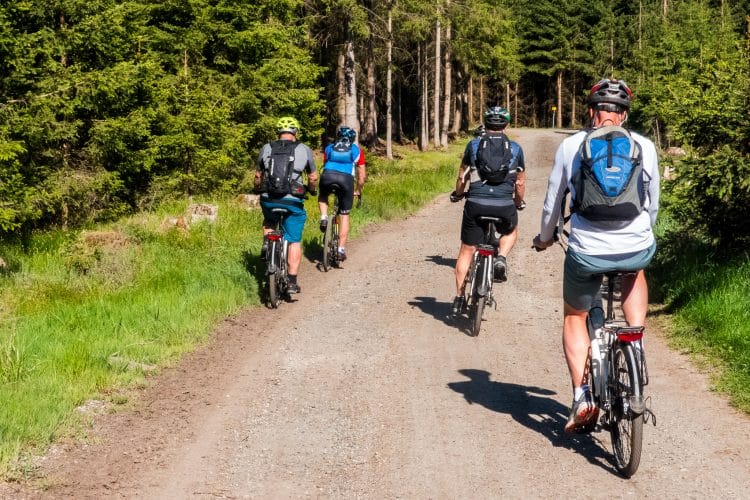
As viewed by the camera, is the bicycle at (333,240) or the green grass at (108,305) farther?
the bicycle at (333,240)

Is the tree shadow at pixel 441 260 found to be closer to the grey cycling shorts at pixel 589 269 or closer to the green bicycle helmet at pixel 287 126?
the green bicycle helmet at pixel 287 126

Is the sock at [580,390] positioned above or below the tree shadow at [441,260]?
above

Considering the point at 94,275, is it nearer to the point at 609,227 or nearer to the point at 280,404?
the point at 280,404

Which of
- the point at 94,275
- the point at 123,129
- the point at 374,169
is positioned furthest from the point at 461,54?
the point at 94,275

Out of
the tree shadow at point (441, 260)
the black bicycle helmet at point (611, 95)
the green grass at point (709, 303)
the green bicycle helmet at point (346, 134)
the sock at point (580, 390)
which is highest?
the black bicycle helmet at point (611, 95)

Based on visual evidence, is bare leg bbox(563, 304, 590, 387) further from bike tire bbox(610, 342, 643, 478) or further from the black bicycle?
bike tire bbox(610, 342, 643, 478)

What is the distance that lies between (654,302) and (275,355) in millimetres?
4943

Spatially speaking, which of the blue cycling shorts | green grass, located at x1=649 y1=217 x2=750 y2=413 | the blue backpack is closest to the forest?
green grass, located at x1=649 y1=217 x2=750 y2=413

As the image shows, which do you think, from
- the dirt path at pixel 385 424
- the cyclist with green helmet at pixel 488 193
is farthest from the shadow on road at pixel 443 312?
the cyclist with green helmet at pixel 488 193

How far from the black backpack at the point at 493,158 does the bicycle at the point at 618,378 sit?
3.34 m

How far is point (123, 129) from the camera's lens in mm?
17141

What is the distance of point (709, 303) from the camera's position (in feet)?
27.1

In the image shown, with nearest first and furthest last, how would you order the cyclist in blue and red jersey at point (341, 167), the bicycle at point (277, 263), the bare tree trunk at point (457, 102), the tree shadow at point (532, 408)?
the tree shadow at point (532, 408), the bicycle at point (277, 263), the cyclist in blue and red jersey at point (341, 167), the bare tree trunk at point (457, 102)

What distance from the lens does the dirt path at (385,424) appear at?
4.71 meters
